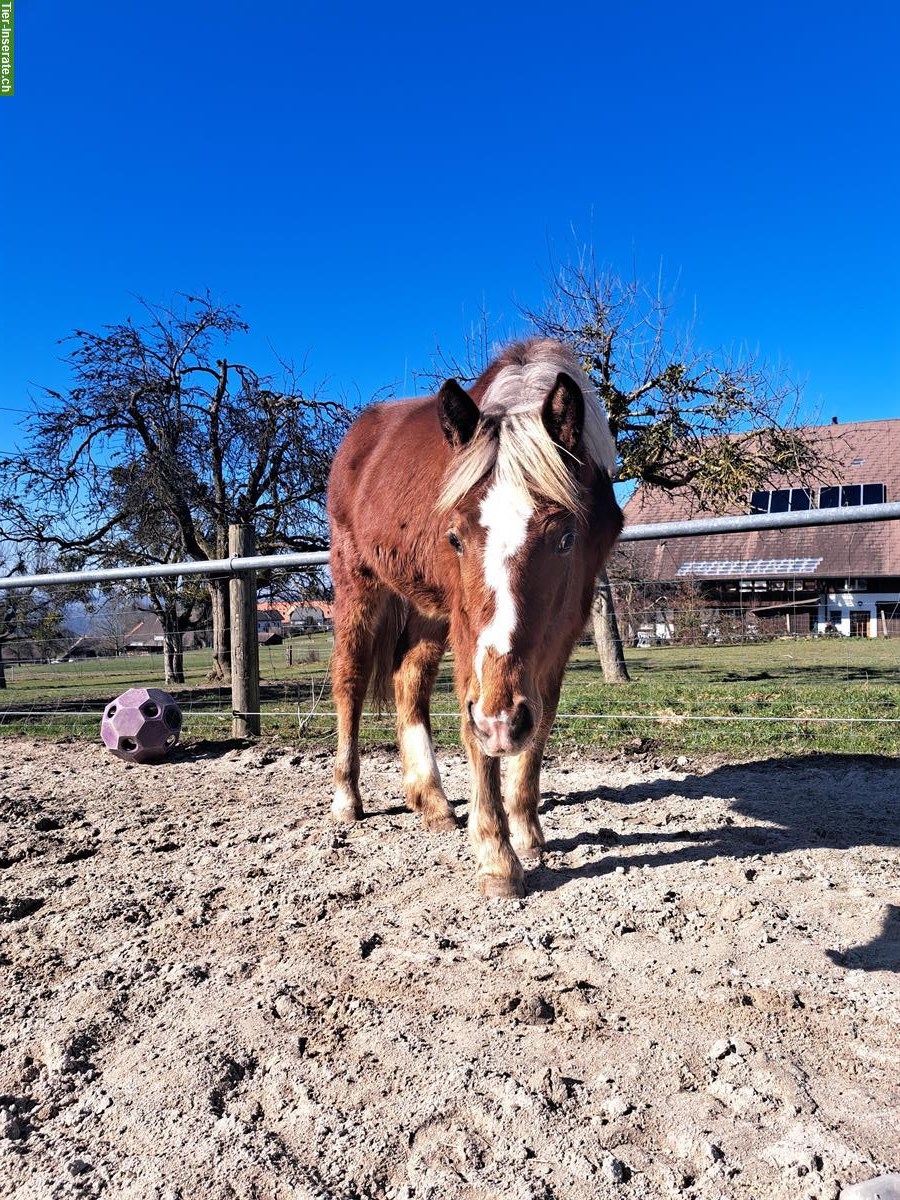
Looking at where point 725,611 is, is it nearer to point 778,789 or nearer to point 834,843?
point 778,789

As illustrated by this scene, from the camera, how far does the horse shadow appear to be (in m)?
3.15

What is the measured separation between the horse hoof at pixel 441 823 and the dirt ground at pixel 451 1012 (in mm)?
70

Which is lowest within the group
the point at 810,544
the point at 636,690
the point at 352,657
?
the point at 636,690

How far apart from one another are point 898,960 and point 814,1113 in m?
0.84

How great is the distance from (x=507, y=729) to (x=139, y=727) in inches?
170

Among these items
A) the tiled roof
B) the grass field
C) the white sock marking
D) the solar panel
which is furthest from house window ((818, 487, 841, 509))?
the white sock marking

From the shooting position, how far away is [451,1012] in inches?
86.4

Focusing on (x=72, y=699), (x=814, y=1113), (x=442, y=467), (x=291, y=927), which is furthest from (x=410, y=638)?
(x=72, y=699)

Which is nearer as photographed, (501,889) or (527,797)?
(501,889)

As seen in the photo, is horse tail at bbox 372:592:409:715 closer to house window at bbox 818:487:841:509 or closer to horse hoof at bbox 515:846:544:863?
horse hoof at bbox 515:846:544:863

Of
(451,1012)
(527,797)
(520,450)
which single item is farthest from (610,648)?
(451,1012)

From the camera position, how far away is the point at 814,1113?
173cm

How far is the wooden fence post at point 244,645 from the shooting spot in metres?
6.70

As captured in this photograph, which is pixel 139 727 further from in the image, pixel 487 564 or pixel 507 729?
pixel 507 729
